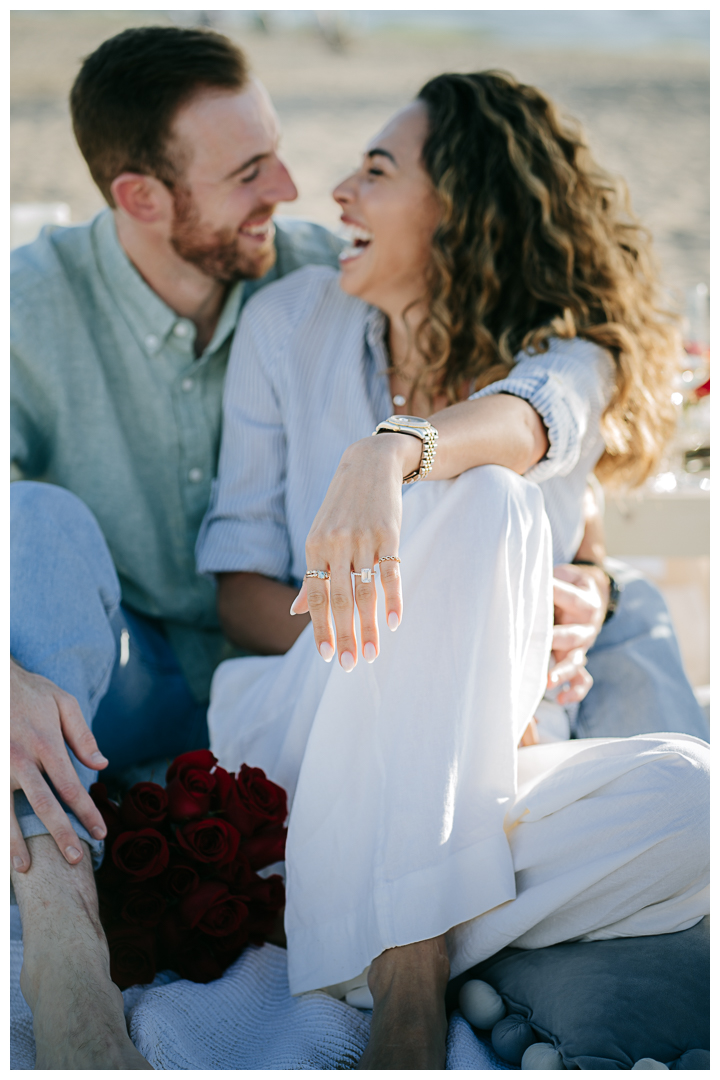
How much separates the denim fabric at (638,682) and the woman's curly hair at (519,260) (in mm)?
301

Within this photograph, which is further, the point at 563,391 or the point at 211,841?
the point at 563,391

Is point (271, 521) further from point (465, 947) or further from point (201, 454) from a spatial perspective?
point (465, 947)

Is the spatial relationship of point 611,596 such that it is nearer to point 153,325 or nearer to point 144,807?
point 144,807

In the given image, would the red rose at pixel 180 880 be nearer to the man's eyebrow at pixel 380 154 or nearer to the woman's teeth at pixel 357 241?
the woman's teeth at pixel 357 241

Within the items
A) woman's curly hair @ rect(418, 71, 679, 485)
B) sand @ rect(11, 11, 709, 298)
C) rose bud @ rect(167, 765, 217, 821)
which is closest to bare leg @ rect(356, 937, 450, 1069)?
rose bud @ rect(167, 765, 217, 821)

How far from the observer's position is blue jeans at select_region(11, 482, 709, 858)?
51.0 inches

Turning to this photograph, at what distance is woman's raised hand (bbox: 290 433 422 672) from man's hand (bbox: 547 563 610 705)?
477mm

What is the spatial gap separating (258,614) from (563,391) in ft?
2.27

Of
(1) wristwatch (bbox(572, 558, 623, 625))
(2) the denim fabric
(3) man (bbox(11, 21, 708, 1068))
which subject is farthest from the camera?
(3) man (bbox(11, 21, 708, 1068))

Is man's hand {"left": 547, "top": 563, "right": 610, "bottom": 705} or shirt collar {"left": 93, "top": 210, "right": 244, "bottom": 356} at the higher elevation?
shirt collar {"left": 93, "top": 210, "right": 244, "bottom": 356}

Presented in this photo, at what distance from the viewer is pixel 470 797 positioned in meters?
1.13

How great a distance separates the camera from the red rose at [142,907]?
122 cm

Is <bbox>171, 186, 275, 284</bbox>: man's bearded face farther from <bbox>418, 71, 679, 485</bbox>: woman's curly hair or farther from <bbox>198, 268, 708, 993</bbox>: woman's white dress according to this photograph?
<bbox>198, 268, 708, 993</bbox>: woman's white dress

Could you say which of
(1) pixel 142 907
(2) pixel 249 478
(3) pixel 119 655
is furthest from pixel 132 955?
(2) pixel 249 478
